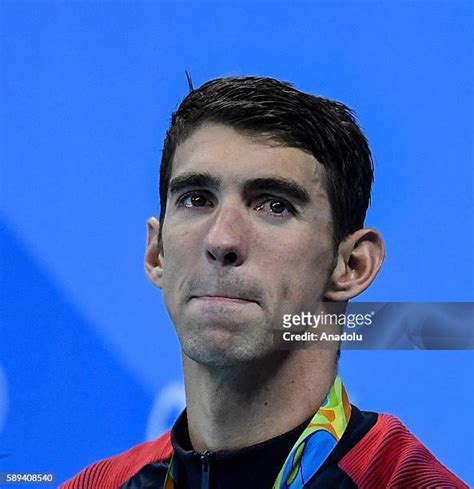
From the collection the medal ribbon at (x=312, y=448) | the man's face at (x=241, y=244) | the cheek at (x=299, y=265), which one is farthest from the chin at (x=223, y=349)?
the medal ribbon at (x=312, y=448)

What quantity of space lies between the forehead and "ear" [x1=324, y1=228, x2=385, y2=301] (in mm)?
229

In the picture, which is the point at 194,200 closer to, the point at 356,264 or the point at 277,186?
the point at 277,186

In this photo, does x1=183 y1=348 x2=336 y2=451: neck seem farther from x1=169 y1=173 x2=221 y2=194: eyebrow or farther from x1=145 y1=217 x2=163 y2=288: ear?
x1=169 y1=173 x2=221 y2=194: eyebrow

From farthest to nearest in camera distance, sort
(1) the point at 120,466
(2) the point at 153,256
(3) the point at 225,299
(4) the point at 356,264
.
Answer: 1. (1) the point at 120,466
2. (2) the point at 153,256
3. (4) the point at 356,264
4. (3) the point at 225,299

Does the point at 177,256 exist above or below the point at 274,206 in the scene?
below

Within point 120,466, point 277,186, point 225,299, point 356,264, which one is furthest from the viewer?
point 120,466

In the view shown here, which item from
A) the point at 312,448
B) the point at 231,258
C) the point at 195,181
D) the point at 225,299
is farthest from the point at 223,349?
the point at 195,181

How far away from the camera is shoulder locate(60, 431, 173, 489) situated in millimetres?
3121

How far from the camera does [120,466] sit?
3.20 meters

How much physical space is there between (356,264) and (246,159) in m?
0.48

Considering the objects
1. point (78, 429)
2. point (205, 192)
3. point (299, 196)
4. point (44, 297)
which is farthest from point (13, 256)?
point (299, 196)

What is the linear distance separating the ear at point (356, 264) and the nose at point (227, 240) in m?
0.33

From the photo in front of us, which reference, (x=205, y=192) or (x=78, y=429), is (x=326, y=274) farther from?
(x=78, y=429)

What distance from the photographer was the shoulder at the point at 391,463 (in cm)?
274
